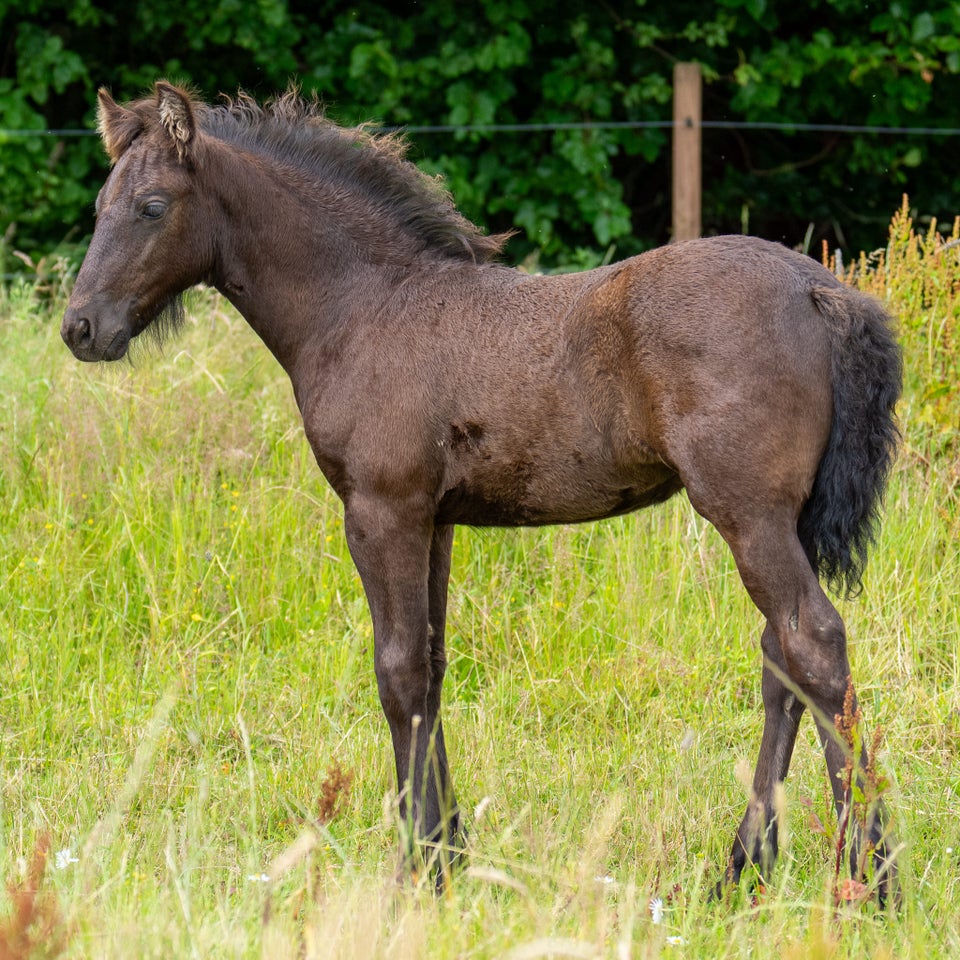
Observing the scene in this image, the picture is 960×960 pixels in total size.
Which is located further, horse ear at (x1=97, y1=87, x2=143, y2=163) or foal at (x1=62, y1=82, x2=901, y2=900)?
horse ear at (x1=97, y1=87, x2=143, y2=163)

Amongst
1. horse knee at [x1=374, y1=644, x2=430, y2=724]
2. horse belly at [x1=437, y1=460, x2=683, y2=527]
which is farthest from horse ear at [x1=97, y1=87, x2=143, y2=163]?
horse knee at [x1=374, y1=644, x2=430, y2=724]

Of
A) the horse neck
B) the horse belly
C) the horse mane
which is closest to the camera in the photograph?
the horse belly

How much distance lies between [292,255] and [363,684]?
5.77 feet

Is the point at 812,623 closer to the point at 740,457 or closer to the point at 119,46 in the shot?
the point at 740,457

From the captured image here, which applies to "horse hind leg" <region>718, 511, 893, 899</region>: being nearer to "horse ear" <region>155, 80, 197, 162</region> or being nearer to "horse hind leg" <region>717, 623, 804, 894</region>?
"horse hind leg" <region>717, 623, 804, 894</region>

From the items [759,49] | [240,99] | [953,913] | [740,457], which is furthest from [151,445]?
[759,49]

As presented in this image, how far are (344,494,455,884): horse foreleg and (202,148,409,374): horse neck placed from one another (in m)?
0.61

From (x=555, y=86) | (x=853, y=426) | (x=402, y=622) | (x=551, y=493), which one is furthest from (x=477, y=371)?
(x=555, y=86)

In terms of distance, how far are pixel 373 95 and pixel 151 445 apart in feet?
15.2

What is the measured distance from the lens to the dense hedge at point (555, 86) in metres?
8.73

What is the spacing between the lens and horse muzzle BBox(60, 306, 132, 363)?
11.1ft

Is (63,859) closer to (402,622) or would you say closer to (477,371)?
(402,622)

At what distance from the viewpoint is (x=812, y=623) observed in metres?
2.95

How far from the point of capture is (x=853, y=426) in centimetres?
300
